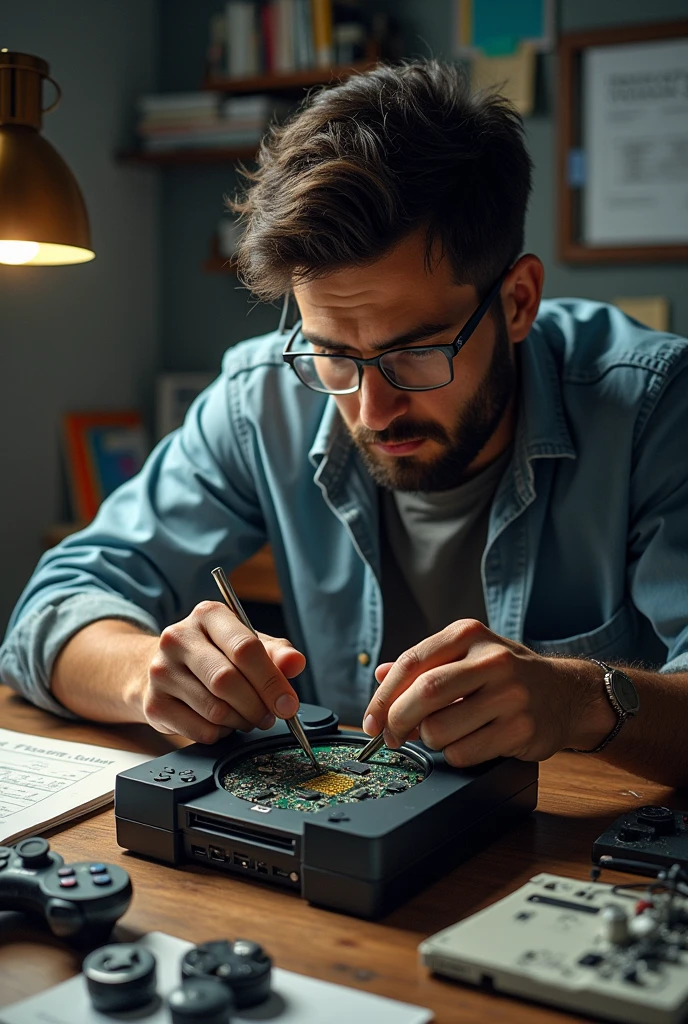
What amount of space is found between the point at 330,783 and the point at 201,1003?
0.32m

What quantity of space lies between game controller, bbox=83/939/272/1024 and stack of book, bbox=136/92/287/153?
8.48ft

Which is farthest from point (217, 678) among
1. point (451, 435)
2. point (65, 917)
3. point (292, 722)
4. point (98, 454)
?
point (98, 454)

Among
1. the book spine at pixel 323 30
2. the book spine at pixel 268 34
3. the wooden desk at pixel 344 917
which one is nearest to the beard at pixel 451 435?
the wooden desk at pixel 344 917

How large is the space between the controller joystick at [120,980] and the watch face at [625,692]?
1.79 ft

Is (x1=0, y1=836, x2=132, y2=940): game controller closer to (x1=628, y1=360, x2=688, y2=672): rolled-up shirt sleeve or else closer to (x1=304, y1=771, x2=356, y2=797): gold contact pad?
(x1=304, y1=771, x2=356, y2=797): gold contact pad

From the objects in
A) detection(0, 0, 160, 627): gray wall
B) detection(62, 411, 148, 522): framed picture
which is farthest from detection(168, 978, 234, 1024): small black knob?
detection(62, 411, 148, 522): framed picture

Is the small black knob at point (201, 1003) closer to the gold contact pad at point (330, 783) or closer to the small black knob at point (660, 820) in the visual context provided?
the gold contact pad at point (330, 783)

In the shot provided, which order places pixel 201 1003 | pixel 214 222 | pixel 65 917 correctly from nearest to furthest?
pixel 201 1003, pixel 65 917, pixel 214 222

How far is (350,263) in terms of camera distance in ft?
4.10

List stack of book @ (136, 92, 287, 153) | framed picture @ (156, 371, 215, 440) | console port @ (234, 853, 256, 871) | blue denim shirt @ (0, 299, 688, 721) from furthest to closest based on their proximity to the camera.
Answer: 1. framed picture @ (156, 371, 215, 440)
2. stack of book @ (136, 92, 287, 153)
3. blue denim shirt @ (0, 299, 688, 721)
4. console port @ (234, 853, 256, 871)

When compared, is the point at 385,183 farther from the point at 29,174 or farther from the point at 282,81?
the point at 282,81

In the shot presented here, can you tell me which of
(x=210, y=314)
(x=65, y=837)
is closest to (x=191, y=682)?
(x=65, y=837)

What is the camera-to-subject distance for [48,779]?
1.07 metres

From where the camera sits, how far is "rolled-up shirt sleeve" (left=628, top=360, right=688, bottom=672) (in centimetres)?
128
